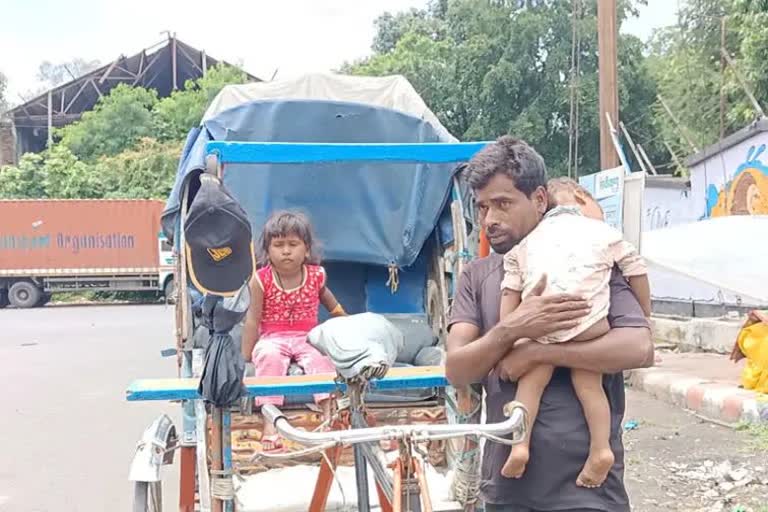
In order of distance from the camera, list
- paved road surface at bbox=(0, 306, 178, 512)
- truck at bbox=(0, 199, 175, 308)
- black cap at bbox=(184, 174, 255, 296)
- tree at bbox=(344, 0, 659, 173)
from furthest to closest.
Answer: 1. truck at bbox=(0, 199, 175, 308)
2. tree at bbox=(344, 0, 659, 173)
3. paved road surface at bbox=(0, 306, 178, 512)
4. black cap at bbox=(184, 174, 255, 296)

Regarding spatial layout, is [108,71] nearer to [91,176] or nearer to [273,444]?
[91,176]

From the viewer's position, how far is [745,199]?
1145cm

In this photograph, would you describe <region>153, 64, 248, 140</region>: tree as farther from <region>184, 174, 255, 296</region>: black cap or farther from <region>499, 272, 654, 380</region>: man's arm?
<region>499, 272, 654, 380</region>: man's arm

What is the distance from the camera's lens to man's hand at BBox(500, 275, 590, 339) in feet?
6.28

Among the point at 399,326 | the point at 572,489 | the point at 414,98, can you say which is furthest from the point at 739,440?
the point at 572,489

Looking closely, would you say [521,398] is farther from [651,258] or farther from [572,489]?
[651,258]

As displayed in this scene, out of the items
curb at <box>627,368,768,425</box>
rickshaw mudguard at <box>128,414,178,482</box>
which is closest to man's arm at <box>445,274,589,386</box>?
rickshaw mudguard at <box>128,414,178,482</box>

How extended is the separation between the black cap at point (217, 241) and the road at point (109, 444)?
3.08 metres

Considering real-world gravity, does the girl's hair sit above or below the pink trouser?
above

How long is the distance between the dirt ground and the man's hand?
333 cm

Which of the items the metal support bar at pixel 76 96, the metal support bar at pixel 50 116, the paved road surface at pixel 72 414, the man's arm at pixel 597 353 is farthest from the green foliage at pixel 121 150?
the man's arm at pixel 597 353

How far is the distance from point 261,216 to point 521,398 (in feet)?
10.5

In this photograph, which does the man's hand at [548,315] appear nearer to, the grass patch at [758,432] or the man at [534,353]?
the man at [534,353]

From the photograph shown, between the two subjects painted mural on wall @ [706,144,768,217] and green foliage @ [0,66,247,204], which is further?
green foliage @ [0,66,247,204]
